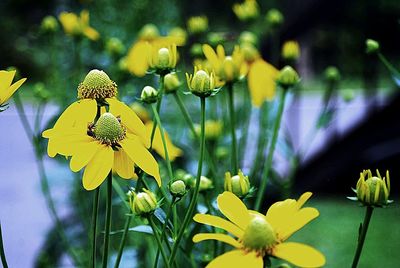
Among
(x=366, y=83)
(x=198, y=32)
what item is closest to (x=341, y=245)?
(x=366, y=83)

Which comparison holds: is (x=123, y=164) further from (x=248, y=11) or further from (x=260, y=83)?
(x=248, y=11)

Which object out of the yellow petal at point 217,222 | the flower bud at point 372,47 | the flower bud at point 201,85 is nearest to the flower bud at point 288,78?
the flower bud at point 372,47

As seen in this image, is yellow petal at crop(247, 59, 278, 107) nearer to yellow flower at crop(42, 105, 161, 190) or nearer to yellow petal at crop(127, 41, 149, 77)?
yellow petal at crop(127, 41, 149, 77)

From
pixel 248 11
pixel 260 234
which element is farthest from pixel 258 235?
pixel 248 11

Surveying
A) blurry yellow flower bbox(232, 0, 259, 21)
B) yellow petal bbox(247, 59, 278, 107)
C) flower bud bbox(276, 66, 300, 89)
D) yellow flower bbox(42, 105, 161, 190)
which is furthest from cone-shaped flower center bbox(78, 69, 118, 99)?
blurry yellow flower bbox(232, 0, 259, 21)

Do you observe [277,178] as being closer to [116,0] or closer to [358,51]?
[116,0]

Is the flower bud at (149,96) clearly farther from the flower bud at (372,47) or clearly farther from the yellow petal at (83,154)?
the flower bud at (372,47)
